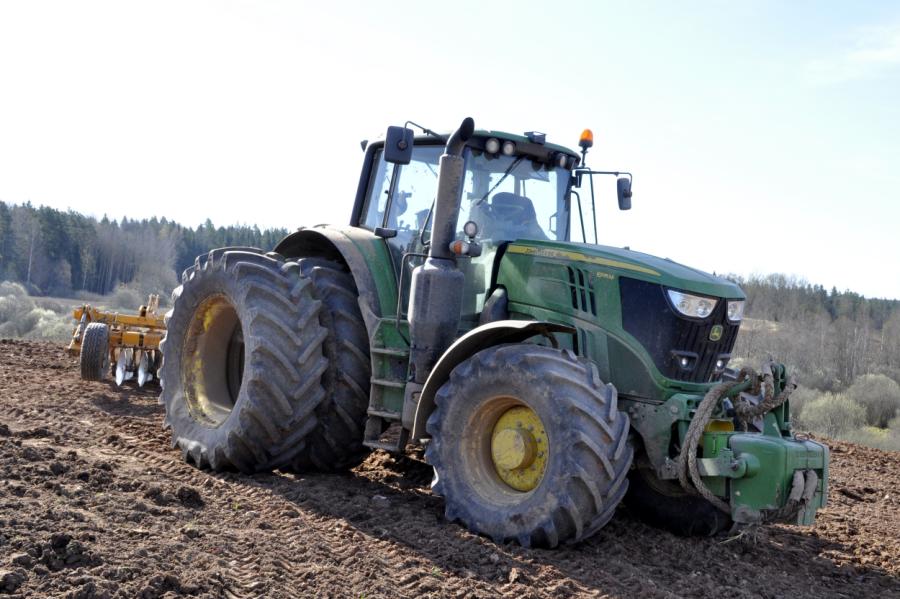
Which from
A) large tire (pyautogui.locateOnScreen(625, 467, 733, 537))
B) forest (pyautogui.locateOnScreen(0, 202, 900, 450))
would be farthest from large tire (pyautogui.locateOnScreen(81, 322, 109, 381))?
forest (pyautogui.locateOnScreen(0, 202, 900, 450))

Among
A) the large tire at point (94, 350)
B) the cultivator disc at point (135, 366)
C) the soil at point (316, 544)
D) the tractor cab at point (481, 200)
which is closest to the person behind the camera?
the soil at point (316, 544)

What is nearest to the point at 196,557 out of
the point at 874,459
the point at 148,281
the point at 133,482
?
the point at 133,482

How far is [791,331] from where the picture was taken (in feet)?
126

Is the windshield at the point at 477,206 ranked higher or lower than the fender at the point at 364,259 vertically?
higher

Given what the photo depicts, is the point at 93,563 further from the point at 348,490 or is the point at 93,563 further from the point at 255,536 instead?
the point at 348,490

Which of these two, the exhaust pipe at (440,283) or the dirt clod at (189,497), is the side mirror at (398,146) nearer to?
the exhaust pipe at (440,283)

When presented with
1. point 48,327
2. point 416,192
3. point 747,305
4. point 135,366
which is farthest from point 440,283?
point 747,305

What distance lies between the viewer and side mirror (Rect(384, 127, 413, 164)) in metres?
5.82

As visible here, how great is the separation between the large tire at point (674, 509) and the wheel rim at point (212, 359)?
3.37 meters

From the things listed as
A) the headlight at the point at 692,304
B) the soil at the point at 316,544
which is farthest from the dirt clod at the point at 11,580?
the headlight at the point at 692,304

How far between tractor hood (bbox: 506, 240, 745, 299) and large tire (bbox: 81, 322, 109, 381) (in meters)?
6.43

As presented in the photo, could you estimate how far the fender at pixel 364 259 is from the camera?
21.1 feet

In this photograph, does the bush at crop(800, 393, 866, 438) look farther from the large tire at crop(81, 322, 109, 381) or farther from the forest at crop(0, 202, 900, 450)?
the large tire at crop(81, 322, 109, 381)

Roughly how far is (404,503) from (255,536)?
1.35 meters
